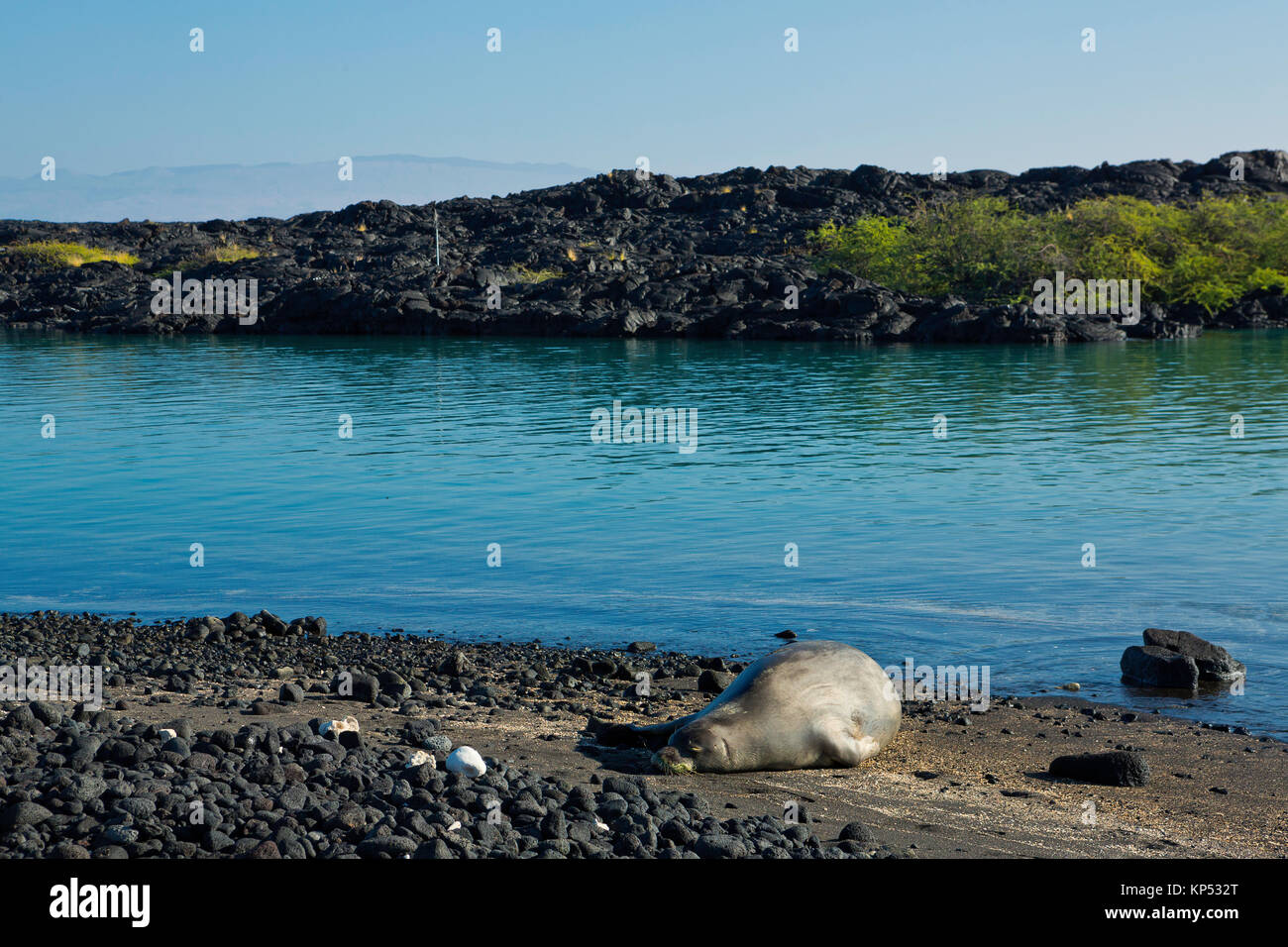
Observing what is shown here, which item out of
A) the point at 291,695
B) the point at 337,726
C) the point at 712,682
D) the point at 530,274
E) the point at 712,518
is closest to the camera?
the point at 337,726

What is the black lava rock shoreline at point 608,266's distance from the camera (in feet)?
266

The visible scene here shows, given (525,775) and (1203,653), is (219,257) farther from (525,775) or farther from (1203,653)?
(525,775)

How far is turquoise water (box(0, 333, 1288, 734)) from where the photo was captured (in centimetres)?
1465

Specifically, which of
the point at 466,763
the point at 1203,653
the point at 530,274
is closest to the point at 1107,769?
the point at 1203,653

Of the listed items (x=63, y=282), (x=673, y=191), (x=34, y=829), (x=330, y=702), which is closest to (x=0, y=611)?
(x=330, y=702)

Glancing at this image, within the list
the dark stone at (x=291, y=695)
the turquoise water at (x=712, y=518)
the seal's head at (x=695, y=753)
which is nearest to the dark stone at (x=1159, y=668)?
the turquoise water at (x=712, y=518)

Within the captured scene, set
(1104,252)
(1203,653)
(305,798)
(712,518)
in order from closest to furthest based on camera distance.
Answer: (305,798) → (1203,653) → (712,518) → (1104,252)

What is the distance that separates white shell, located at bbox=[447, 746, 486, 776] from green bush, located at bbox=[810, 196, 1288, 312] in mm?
82004

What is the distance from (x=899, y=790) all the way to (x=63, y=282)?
121m

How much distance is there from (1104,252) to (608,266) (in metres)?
38.7

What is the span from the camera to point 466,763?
26.4 feet

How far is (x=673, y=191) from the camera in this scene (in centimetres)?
14475

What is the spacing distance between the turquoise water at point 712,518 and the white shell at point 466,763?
575 centimetres
